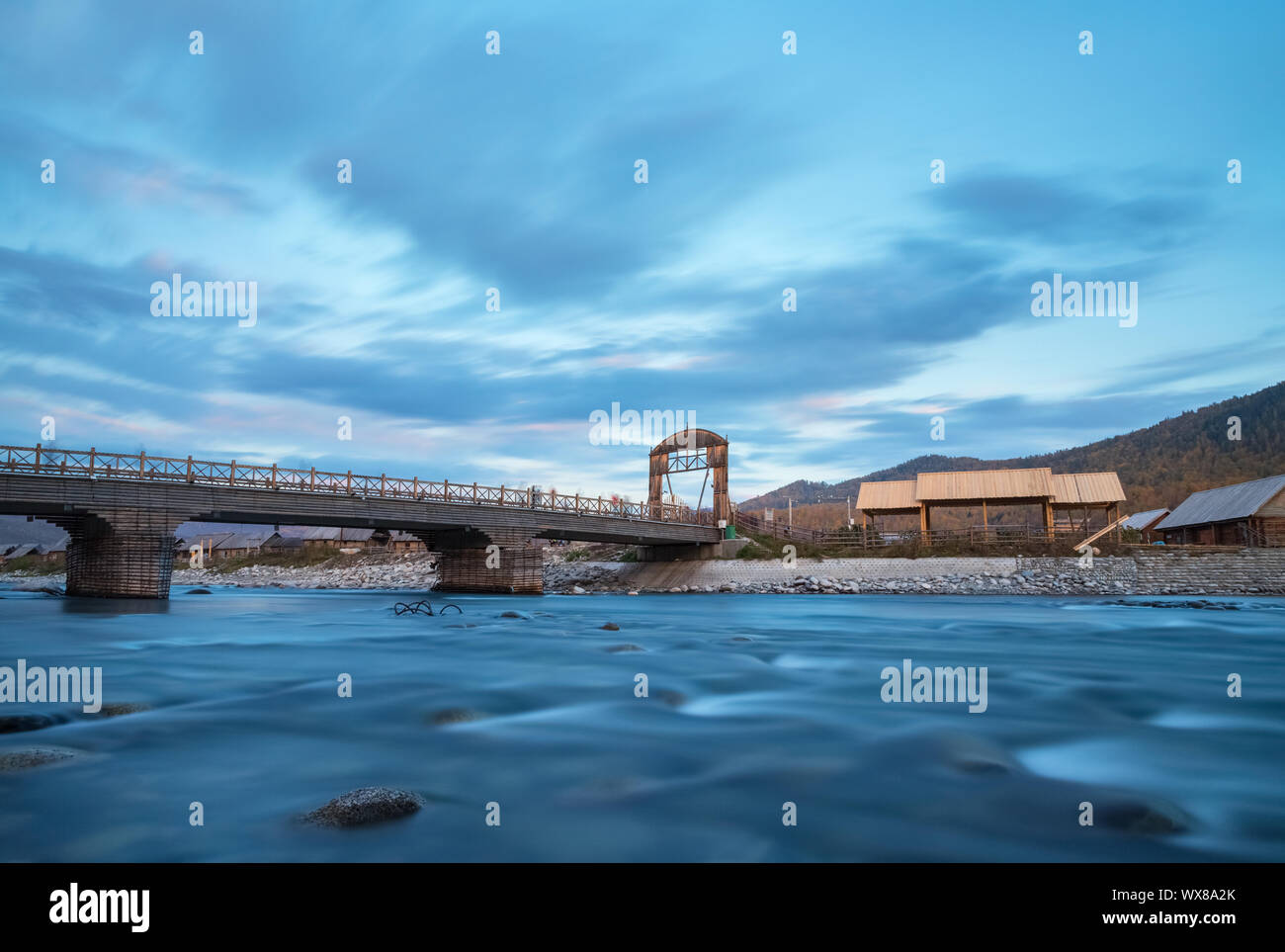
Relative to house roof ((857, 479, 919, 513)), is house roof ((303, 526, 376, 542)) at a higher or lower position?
lower

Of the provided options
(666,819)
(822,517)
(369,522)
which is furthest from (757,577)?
(822,517)

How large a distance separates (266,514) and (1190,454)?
474 feet

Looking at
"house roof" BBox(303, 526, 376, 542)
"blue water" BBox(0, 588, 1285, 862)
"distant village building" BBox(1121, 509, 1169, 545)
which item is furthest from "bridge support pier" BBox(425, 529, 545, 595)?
"distant village building" BBox(1121, 509, 1169, 545)

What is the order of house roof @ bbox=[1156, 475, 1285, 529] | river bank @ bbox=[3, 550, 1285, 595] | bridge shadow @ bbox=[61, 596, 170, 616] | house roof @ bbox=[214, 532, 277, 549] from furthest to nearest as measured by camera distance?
house roof @ bbox=[214, 532, 277, 549] < house roof @ bbox=[1156, 475, 1285, 529] < river bank @ bbox=[3, 550, 1285, 595] < bridge shadow @ bbox=[61, 596, 170, 616]

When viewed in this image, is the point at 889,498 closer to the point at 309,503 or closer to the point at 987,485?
the point at 987,485

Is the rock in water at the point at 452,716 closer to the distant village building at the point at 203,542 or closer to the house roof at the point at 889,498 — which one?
the house roof at the point at 889,498

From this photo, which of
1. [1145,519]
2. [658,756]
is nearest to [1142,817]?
[658,756]

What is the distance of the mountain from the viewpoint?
10738cm

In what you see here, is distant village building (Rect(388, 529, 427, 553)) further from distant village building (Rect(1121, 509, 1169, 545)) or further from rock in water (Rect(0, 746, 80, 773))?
rock in water (Rect(0, 746, 80, 773))

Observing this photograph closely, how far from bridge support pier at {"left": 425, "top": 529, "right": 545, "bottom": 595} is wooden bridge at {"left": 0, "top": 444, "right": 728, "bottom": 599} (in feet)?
0.21

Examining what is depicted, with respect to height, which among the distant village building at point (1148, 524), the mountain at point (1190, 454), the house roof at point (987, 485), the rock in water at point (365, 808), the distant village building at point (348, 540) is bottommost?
the distant village building at point (348, 540)

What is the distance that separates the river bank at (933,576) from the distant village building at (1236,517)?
6.53 meters

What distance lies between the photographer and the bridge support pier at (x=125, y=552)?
32344 millimetres

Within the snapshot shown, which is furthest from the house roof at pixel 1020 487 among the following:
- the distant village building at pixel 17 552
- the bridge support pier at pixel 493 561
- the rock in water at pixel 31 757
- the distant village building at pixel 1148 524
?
the distant village building at pixel 17 552
